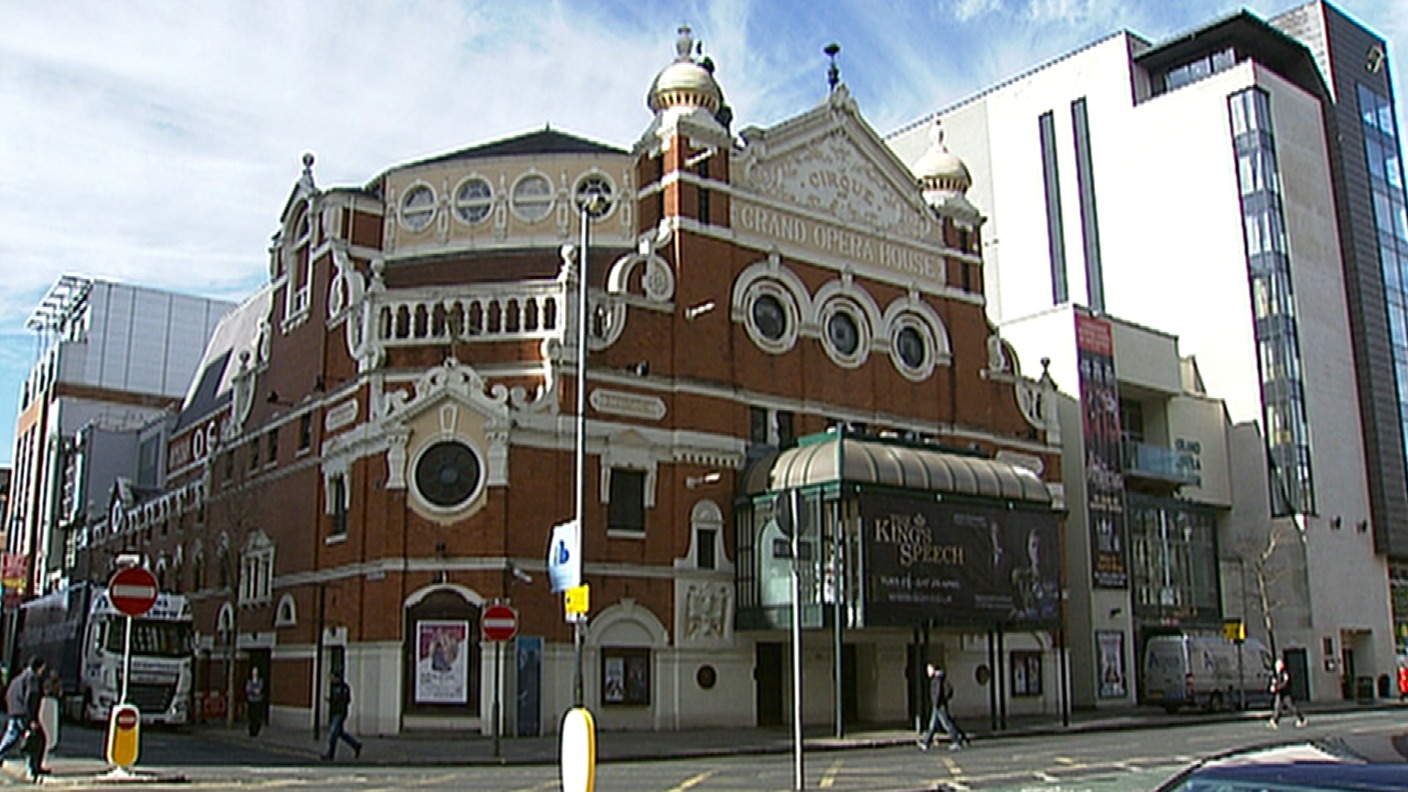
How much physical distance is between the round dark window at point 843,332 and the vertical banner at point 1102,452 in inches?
505

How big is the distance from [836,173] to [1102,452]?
16.4m

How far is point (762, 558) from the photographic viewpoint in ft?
116

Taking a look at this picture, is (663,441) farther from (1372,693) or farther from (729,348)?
(1372,693)

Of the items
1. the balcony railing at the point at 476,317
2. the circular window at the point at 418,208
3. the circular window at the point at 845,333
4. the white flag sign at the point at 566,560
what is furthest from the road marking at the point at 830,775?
the circular window at the point at 418,208

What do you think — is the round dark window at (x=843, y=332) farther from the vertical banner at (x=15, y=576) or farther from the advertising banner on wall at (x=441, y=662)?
the vertical banner at (x=15, y=576)

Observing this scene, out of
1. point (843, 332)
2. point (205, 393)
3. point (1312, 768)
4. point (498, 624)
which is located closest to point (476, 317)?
point (498, 624)

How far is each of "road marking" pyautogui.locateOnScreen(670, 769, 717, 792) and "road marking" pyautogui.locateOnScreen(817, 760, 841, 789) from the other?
6.53 feet

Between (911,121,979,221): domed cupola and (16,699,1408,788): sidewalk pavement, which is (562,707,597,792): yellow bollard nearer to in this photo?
(16,699,1408,788): sidewalk pavement

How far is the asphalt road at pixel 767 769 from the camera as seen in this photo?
19.6 metres

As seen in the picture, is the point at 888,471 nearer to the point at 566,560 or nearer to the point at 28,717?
the point at 566,560

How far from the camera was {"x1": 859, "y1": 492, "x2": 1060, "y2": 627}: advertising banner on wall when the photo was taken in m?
33.6

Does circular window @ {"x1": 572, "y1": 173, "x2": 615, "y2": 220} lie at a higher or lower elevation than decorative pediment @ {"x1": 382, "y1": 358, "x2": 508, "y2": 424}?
higher

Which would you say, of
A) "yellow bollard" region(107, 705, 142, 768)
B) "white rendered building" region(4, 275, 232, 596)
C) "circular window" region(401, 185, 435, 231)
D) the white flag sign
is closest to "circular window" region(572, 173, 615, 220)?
"circular window" region(401, 185, 435, 231)

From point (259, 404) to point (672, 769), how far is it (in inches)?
991
